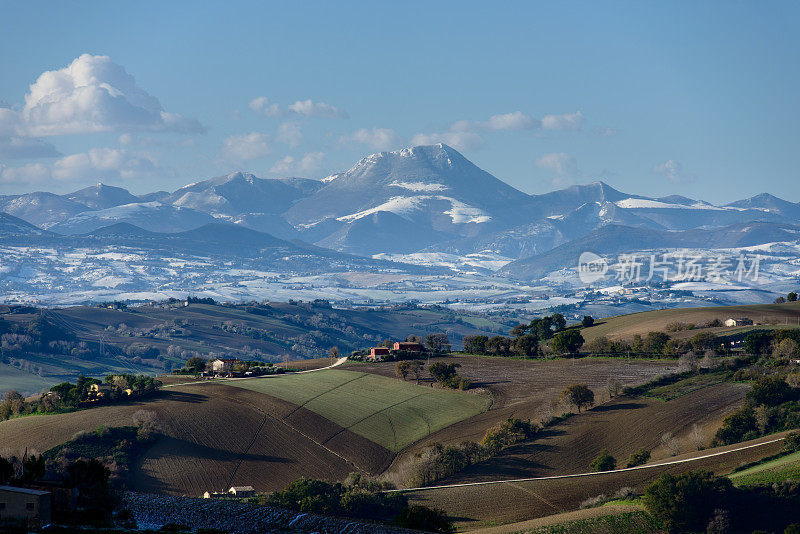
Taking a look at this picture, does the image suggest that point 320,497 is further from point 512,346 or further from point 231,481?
point 512,346

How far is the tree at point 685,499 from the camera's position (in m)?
64.8

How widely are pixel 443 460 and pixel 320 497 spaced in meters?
16.8

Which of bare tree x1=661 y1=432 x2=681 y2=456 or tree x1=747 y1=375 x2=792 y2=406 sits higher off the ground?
tree x1=747 y1=375 x2=792 y2=406

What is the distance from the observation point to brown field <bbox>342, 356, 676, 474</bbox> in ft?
330

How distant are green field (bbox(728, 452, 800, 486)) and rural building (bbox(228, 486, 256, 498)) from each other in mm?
38365

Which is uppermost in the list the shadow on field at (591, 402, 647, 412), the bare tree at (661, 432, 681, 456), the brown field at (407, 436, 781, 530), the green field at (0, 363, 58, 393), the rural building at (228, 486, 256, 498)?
the shadow on field at (591, 402, 647, 412)

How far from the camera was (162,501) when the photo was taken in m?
68.1

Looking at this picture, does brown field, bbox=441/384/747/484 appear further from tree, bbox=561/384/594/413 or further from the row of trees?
the row of trees

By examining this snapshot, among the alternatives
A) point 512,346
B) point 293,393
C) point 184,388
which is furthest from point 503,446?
point 512,346

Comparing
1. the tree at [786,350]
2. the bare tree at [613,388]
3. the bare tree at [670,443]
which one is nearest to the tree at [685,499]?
the bare tree at [670,443]

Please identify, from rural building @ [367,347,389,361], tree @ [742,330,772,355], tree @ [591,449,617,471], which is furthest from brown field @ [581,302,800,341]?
tree @ [591,449,617,471]

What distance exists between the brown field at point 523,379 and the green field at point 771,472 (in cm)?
2703

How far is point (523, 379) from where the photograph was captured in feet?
403

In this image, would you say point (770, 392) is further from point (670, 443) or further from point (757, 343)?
point (757, 343)
